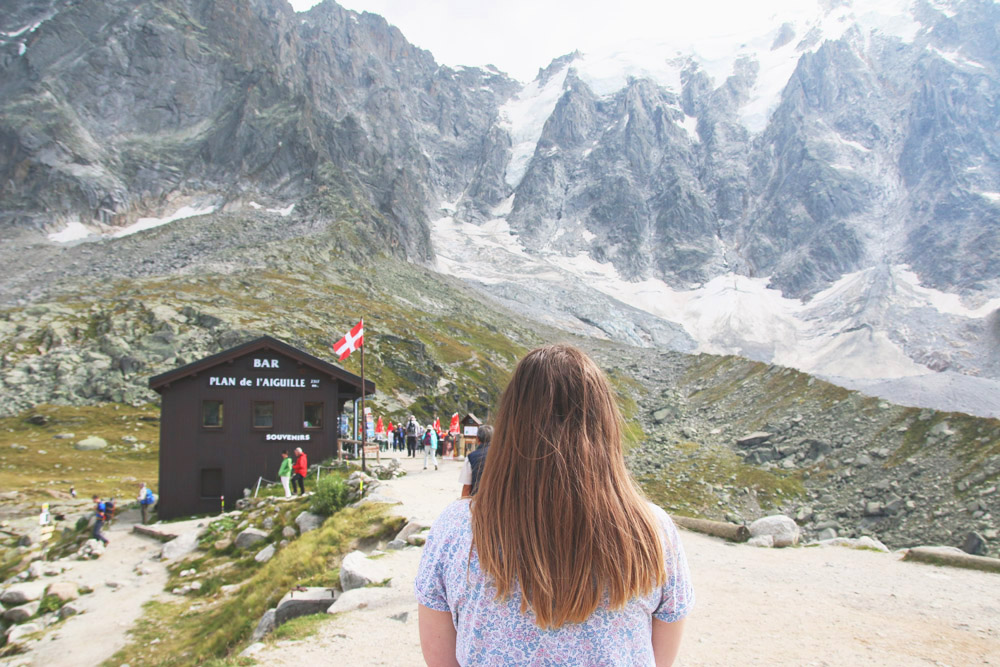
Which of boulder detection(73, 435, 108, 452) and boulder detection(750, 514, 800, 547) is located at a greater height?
boulder detection(73, 435, 108, 452)

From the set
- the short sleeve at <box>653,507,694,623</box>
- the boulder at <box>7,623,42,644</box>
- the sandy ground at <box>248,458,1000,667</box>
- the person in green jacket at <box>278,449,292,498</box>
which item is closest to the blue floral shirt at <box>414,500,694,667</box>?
the short sleeve at <box>653,507,694,623</box>

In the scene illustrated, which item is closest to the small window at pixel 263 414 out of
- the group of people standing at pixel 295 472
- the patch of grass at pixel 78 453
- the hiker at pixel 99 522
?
the group of people standing at pixel 295 472

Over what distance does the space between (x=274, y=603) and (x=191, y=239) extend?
409ft

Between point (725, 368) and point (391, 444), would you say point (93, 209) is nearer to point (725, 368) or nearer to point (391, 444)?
point (391, 444)

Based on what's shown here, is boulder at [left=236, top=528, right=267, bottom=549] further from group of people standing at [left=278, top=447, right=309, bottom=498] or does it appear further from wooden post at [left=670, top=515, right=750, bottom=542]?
wooden post at [left=670, top=515, right=750, bottom=542]

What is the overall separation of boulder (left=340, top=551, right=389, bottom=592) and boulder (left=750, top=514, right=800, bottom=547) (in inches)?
460

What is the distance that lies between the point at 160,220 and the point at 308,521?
147 meters

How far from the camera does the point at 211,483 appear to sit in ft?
96.9

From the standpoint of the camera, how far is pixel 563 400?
2977 millimetres

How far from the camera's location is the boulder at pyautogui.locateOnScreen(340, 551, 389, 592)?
509 inches

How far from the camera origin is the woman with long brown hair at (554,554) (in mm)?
2697

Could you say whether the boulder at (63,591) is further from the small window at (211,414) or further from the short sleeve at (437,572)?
the short sleeve at (437,572)

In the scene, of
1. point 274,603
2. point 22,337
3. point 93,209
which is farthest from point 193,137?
point 274,603

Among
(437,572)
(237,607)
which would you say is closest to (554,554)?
(437,572)
